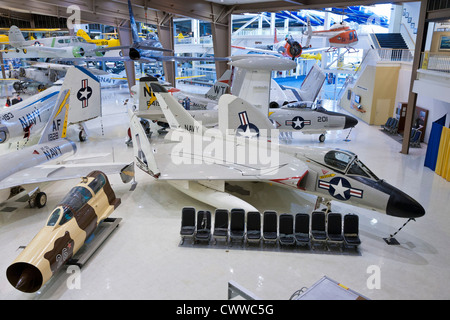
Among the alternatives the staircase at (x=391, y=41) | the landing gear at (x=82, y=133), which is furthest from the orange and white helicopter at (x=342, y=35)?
the landing gear at (x=82, y=133)

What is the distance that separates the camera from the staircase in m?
23.0

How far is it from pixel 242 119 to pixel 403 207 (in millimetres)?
5281

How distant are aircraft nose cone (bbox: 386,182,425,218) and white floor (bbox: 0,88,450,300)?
753mm


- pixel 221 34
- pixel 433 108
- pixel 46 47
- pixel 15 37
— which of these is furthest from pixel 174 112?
pixel 15 37

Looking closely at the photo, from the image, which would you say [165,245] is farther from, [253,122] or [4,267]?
[253,122]

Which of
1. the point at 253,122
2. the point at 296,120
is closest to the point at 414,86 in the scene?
the point at 296,120

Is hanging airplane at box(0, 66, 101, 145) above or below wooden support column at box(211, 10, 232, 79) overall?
below

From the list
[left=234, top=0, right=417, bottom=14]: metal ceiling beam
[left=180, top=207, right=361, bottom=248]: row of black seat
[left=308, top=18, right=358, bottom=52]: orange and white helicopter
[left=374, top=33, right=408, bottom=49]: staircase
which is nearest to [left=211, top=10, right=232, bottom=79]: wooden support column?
[left=234, top=0, right=417, bottom=14]: metal ceiling beam

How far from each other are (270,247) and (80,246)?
3.83 meters

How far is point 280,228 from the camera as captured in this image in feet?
23.6

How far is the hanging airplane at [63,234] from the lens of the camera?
18.0ft

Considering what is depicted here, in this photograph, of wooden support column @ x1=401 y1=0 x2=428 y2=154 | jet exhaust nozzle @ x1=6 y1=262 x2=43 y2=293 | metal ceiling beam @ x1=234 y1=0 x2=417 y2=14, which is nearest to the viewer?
jet exhaust nozzle @ x1=6 y1=262 x2=43 y2=293

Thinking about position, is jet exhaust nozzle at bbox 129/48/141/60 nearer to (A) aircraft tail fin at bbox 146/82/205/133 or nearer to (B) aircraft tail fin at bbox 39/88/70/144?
(A) aircraft tail fin at bbox 146/82/205/133

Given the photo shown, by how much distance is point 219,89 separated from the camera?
1862cm
